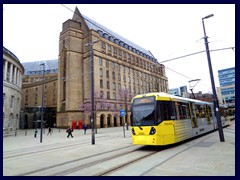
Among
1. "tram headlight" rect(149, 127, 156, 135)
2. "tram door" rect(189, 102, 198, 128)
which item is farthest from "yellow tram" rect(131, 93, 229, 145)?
"tram door" rect(189, 102, 198, 128)

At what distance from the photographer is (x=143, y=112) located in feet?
36.4

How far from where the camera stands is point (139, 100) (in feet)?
38.3

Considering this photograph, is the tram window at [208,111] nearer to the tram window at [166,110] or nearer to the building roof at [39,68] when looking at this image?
the tram window at [166,110]

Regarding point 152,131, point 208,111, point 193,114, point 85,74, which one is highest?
point 85,74

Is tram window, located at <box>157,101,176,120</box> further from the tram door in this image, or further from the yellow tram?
the tram door

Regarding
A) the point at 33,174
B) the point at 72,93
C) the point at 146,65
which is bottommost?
the point at 33,174

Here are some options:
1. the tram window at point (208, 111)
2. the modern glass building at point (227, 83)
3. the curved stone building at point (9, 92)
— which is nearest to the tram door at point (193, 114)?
the tram window at point (208, 111)

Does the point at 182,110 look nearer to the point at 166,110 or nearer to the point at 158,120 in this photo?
the point at 166,110

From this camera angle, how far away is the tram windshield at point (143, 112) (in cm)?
1076

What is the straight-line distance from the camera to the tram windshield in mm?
10758

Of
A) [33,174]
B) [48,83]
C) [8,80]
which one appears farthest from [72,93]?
[33,174]

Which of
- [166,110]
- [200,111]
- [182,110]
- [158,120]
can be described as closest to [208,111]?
[200,111]
